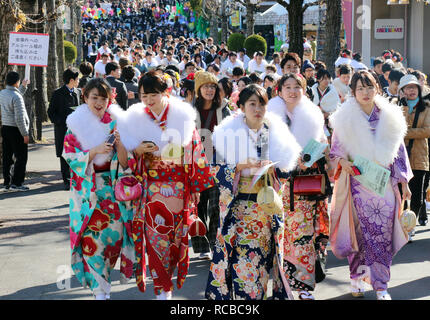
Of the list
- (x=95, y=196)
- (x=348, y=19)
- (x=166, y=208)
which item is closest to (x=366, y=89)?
(x=166, y=208)

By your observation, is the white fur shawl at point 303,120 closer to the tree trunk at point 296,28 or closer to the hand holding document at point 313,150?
the hand holding document at point 313,150

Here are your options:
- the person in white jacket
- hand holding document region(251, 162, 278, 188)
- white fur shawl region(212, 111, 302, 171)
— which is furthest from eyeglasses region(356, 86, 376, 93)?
the person in white jacket

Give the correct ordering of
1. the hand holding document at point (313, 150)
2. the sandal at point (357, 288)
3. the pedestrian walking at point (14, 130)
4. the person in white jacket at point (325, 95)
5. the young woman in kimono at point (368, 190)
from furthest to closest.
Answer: the pedestrian walking at point (14, 130)
the person in white jacket at point (325, 95)
the sandal at point (357, 288)
the young woman in kimono at point (368, 190)
the hand holding document at point (313, 150)

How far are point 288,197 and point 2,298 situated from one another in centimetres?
266

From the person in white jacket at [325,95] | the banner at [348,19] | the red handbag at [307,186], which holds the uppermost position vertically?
the banner at [348,19]

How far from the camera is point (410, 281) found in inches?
247

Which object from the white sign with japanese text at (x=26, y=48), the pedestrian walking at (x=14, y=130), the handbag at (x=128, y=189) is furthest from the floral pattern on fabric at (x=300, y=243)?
the white sign with japanese text at (x=26, y=48)

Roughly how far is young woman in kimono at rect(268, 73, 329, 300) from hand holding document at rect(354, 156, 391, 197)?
40cm

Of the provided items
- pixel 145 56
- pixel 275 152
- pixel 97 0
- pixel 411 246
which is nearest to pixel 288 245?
pixel 275 152

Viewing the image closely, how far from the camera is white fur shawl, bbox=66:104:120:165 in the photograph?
546cm

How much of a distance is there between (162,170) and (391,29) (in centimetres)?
2219

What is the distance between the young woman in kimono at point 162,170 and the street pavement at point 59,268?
59 cm

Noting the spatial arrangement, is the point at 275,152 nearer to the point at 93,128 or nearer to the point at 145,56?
the point at 93,128

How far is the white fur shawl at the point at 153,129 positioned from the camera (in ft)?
→ 17.7
